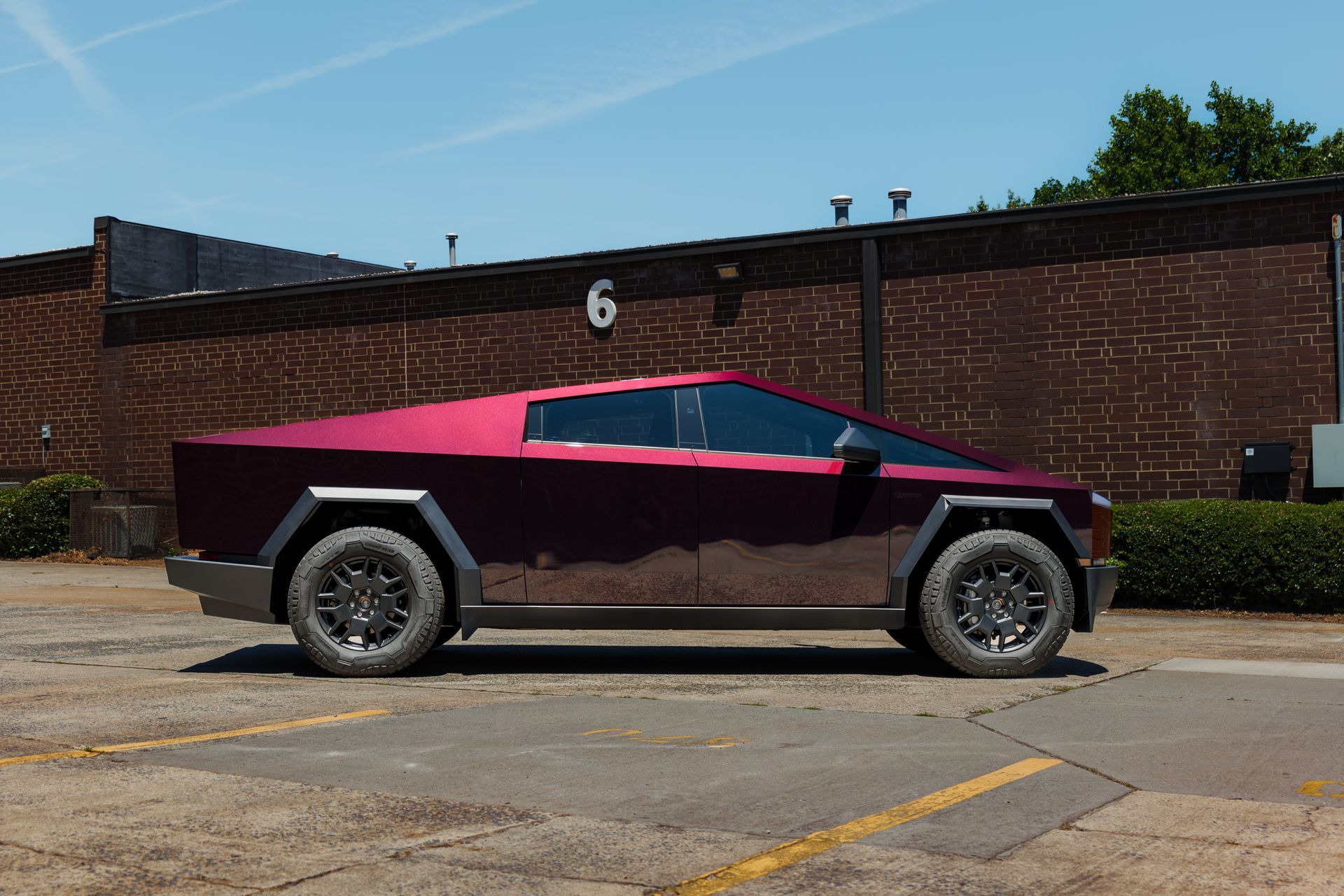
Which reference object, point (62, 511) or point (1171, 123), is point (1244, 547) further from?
point (1171, 123)

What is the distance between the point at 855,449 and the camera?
23.8ft

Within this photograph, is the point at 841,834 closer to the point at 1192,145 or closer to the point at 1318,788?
the point at 1318,788

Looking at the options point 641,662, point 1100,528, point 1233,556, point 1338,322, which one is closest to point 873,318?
point 1338,322

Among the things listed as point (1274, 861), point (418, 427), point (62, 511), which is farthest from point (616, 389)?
point (62, 511)

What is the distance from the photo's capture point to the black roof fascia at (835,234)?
48.5 ft

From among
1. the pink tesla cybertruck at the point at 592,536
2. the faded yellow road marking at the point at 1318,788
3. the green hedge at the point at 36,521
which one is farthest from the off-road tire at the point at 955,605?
the green hedge at the point at 36,521

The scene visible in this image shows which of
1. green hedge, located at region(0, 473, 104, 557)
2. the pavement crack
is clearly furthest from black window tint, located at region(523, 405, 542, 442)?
green hedge, located at region(0, 473, 104, 557)

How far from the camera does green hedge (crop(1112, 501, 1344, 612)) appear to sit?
1266 cm

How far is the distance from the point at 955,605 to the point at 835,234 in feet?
33.5

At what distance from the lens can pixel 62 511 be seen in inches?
805

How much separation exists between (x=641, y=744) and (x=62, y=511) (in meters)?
17.5

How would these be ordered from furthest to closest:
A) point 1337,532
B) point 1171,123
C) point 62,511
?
point 1171,123, point 62,511, point 1337,532

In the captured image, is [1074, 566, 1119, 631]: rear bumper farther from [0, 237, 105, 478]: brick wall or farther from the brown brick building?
[0, 237, 105, 478]: brick wall

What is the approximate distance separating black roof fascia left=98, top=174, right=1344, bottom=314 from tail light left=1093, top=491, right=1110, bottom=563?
7788 millimetres
